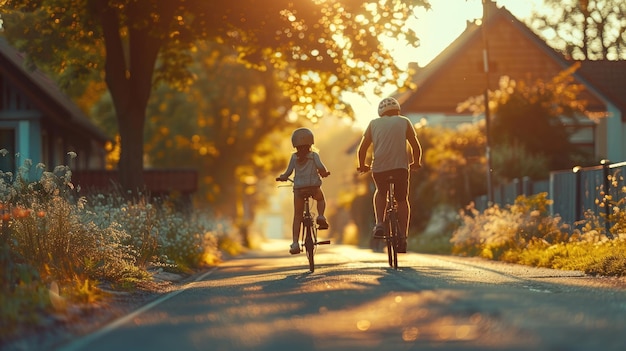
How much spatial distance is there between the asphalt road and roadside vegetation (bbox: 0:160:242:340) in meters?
0.64

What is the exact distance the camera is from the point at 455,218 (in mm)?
35156

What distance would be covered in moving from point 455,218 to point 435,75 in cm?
1324

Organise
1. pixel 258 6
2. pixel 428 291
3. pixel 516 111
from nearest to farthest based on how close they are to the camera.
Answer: pixel 428 291 < pixel 258 6 < pixel 516 111

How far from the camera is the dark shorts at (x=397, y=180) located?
14.8 meters

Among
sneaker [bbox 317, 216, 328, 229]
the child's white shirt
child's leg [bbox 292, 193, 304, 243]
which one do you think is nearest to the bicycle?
sneaker [bbox 317, 216, 328, 229]

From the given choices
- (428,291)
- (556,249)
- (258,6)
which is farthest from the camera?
(258,6)

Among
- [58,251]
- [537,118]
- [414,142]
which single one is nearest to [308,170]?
[414,142]

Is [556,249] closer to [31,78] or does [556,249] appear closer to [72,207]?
[72,207]

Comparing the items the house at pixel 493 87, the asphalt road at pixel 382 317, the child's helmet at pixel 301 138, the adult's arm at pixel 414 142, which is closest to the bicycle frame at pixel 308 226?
the child's helmet at pixel 301 138

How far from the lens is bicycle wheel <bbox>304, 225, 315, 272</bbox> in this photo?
1495cm

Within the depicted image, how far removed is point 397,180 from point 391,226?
1.93 feet

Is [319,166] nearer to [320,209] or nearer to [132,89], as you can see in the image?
[320,209]

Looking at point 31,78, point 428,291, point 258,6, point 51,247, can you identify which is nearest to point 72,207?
point 51,247

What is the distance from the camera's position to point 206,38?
1014 inches
